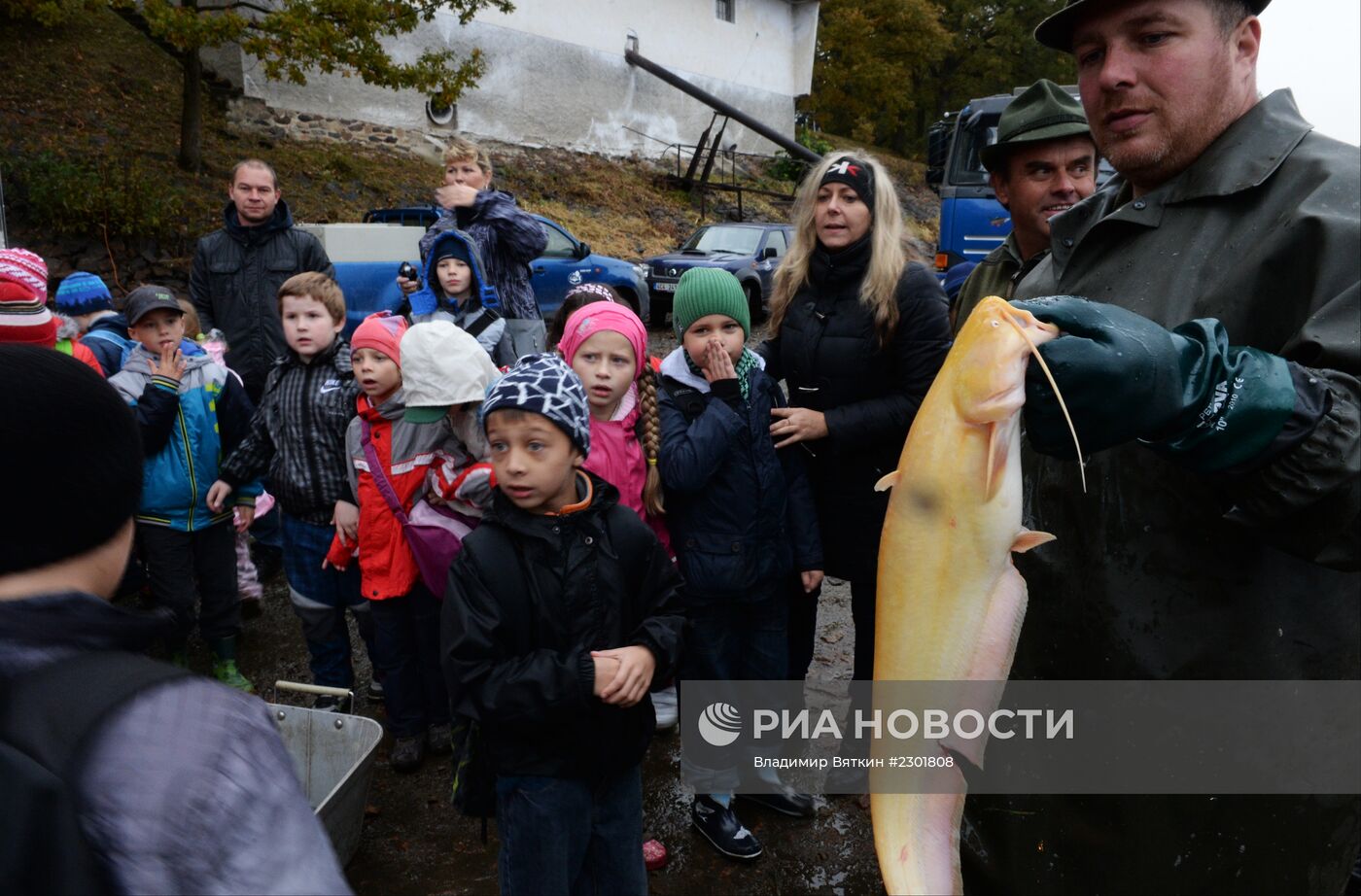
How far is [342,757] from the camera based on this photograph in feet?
10.1

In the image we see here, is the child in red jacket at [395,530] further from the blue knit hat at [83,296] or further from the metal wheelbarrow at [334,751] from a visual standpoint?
the blue knit hat at [83,296]

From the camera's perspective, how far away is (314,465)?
3.91m

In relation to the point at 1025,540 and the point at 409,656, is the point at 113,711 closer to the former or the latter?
the point at 1025,540

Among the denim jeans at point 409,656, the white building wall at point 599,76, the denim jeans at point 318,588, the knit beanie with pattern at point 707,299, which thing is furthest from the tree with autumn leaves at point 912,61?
the denim jeans at point 409,656

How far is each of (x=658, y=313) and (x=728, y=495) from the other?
12027 millimetres

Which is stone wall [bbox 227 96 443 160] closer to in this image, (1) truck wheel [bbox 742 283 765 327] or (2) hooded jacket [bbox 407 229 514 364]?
(1) truck wheel [bbox 742 283 765 327]

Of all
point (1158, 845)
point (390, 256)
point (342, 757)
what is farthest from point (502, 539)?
→ point (390, 256)

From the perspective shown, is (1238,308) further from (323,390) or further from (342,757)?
Result: (323,390)

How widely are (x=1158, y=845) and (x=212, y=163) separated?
1557 centimetres

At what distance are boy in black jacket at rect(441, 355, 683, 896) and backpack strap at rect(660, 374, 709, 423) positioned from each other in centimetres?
69

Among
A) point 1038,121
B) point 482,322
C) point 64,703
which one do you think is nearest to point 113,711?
point 64,703

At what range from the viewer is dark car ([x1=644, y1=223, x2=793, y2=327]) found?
48.3ft

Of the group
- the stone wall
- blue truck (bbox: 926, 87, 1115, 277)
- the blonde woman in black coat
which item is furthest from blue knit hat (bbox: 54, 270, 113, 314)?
the stone wall

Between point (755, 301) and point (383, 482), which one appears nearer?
point (383, 482)
